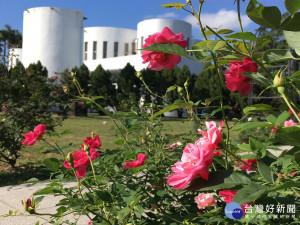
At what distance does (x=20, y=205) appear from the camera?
224 cm

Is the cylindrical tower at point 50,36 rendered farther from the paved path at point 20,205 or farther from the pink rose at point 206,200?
the pink rose at point 206,200

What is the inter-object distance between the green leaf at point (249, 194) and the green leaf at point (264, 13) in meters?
0.24

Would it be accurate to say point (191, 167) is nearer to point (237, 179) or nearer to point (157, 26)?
point (237, 179)

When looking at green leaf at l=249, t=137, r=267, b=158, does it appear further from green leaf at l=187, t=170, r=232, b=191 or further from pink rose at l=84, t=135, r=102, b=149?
pink rose at l=84, t=135, r=102, b=149

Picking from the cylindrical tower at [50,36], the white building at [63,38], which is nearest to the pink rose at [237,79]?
the white building at [63,38]

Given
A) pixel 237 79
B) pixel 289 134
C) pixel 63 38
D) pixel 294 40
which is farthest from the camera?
pixel 63 38

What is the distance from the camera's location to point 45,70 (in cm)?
1534

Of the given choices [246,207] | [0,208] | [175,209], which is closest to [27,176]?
[0,208]

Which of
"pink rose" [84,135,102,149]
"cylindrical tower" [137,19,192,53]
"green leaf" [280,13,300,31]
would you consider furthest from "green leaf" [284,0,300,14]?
"cylindrical tower" [137,19,192,53]

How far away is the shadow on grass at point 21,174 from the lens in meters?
3.13

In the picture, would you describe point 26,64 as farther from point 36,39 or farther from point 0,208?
point 0,208

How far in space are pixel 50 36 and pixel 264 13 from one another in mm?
16735

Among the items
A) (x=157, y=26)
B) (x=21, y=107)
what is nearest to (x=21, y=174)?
(x=21, y=107)

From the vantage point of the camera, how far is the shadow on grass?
3135mm
